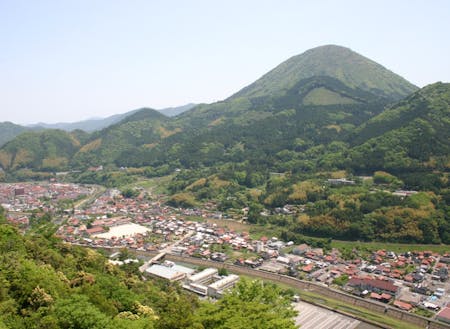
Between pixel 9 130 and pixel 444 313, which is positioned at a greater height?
pixel 9 130

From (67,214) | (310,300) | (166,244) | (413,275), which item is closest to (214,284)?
(310,300)

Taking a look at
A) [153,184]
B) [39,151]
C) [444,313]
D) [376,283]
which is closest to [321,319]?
[376,283]

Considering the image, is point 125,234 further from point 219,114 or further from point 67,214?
point 219,114

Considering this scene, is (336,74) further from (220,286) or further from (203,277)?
(220,286)

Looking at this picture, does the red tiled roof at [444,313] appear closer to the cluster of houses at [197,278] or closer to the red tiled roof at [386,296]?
the red tiled roof at [386,296]

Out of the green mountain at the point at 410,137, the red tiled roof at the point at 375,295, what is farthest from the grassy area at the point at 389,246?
the green mountain at the point at 410,137

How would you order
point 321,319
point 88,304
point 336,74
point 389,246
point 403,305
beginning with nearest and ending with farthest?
point 88,304
point 321,319
point 403,305
point 389,246
point 336,74

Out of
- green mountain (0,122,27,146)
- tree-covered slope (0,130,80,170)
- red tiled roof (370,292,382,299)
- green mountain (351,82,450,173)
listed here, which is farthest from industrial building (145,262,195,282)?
green mountain (0,122,27,146)
